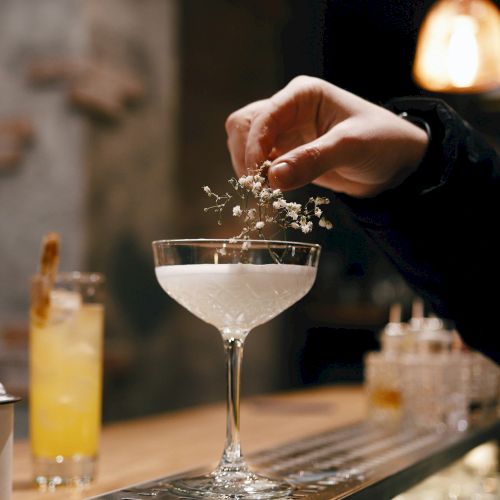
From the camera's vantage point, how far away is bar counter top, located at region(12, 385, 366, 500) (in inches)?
46.1

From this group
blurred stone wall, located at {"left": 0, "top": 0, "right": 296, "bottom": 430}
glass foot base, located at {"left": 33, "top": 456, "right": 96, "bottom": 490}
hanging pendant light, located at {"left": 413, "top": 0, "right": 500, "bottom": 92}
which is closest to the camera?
glass foot base, located at {"left": 33, "top": 456, "right": 96, "bottom": 490}

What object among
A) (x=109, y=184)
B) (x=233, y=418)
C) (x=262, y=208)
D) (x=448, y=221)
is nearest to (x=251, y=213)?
(x=262, y=208)

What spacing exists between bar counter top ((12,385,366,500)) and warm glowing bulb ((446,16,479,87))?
105 centimetres

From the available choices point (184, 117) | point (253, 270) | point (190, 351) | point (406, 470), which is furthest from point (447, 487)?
point (184, 117)

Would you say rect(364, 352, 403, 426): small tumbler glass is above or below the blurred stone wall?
below

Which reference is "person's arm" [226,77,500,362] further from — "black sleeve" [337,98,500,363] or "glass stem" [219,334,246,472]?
"glass stem" [219,334,246,472]

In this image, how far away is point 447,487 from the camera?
4.31ft

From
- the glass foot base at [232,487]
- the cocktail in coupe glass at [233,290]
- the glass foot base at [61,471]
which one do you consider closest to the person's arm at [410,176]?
the cocktail in coupe glass at [233,290]

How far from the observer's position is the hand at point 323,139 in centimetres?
94

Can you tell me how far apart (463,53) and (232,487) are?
1.88 m

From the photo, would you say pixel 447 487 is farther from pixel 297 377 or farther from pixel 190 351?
pixel 297 377

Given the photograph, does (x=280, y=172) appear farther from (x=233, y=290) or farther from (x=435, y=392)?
(x=435, y=392)

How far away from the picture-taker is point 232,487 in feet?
3.03

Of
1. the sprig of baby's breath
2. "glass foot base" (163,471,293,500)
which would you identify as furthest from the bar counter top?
the sprig of baby's breath
